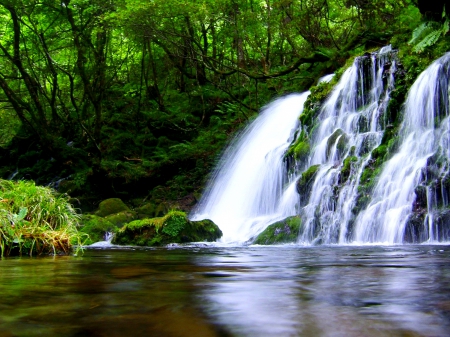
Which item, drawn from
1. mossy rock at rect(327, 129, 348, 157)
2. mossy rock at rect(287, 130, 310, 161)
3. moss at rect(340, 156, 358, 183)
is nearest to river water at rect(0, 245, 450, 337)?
moss at rect(340, 156, 358, 183)

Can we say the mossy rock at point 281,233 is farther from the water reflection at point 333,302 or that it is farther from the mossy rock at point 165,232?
the water reflection at point 333,302

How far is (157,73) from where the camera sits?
75.7ft

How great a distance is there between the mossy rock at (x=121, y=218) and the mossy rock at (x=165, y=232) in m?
3.05

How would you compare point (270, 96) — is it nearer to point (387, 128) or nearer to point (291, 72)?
point (291, 72)

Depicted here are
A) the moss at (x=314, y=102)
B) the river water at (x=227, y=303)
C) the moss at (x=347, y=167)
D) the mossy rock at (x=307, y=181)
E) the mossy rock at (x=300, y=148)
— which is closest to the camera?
the river water at (x=227, y=303)

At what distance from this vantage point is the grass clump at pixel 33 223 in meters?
5.62

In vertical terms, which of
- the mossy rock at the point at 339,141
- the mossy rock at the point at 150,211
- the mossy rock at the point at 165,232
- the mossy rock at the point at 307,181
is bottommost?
the mossy rock at the point at 165,232

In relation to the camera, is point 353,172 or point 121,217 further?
point 121,217

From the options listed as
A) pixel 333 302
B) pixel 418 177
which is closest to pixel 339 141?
pixel 418 177

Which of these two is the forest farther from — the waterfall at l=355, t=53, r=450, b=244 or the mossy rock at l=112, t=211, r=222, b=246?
the mossy rock at l=112, t=211, r=222, b=246

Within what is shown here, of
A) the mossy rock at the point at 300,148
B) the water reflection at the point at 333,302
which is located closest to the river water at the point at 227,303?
the water reflection at the point at 333,302

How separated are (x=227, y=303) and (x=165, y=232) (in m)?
7.50

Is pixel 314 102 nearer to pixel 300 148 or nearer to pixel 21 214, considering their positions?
pixel 300 148

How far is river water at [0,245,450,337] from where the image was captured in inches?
68.7
